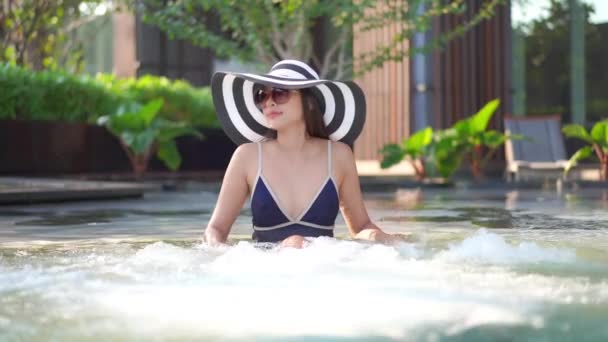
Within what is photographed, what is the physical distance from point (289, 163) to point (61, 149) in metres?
10.4

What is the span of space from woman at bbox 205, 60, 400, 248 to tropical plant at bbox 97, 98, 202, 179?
9.40m

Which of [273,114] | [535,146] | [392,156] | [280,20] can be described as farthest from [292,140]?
[535,146]

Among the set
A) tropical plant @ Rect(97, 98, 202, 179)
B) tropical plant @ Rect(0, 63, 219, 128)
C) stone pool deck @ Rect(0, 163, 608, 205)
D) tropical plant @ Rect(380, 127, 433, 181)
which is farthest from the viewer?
tropical plant @ Rect(0, 63, 219, 128)

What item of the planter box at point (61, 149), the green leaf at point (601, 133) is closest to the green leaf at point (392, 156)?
the green leaf at point (601, 133)

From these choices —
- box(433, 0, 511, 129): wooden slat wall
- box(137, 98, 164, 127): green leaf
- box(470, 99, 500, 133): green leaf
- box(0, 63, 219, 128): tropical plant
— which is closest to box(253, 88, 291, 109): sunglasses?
box(470, 99, 500, 133): green leaf

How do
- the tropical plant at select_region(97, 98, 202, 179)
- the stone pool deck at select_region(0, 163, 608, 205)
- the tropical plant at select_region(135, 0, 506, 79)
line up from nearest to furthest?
the stone pool deck at select_region(0, 163, 608, 205)
the tropical plant at select_region(97, 98, 202, 179)
the tropical plant at select_region(135, 0, 506, 79)

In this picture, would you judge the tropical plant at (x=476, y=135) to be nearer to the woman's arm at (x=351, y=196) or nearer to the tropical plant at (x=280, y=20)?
the tropical plant at (x=280, y=20)

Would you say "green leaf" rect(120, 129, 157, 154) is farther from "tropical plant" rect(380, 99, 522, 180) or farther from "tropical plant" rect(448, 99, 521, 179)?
"tropical plant" rect(448, 99, 521, 179)

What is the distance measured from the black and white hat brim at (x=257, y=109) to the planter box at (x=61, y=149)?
9.59 meters

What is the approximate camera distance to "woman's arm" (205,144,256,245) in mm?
5098

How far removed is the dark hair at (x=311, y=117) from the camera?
16.6 feet

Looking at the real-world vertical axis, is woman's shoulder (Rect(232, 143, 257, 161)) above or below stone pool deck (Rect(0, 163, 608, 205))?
above

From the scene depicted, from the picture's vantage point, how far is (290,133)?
5.13 metres

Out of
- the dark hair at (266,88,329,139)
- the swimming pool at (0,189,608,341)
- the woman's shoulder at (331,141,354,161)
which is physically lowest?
the swimming pool at (0,189,608,341)
